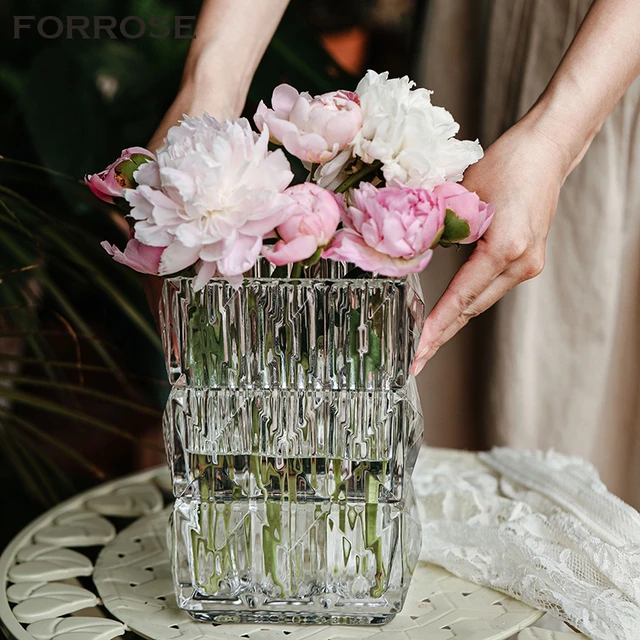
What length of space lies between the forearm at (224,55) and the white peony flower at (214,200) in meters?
0.24

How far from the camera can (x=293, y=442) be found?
541mm

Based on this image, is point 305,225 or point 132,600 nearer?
point 305,225

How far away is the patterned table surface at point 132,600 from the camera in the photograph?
58cm

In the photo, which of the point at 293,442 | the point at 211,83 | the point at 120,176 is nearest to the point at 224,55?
the point at 211,83

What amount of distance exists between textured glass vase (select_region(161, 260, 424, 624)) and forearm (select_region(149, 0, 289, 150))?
9.0 inches

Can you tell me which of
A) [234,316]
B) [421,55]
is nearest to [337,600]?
[234,316]

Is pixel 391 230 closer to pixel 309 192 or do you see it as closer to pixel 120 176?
pixel 309 192

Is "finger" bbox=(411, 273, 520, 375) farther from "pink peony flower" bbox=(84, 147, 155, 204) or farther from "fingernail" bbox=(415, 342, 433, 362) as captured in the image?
"pink peony flower" bbox=(84, 147, 155, 204)

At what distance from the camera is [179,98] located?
0.69 metres

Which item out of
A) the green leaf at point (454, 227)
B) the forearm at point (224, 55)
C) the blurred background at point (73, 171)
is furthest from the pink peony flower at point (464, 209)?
the blurred background at point (73, 171)

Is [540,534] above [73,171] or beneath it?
beneath

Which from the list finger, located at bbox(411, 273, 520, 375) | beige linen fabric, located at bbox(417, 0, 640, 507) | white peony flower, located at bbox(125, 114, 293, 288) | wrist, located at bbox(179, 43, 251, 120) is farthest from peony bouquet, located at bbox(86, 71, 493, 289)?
beige linen fabric, located at bbox(417, 0, 640, 507)

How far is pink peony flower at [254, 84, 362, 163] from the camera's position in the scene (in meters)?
0.46

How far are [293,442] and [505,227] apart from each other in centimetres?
21
